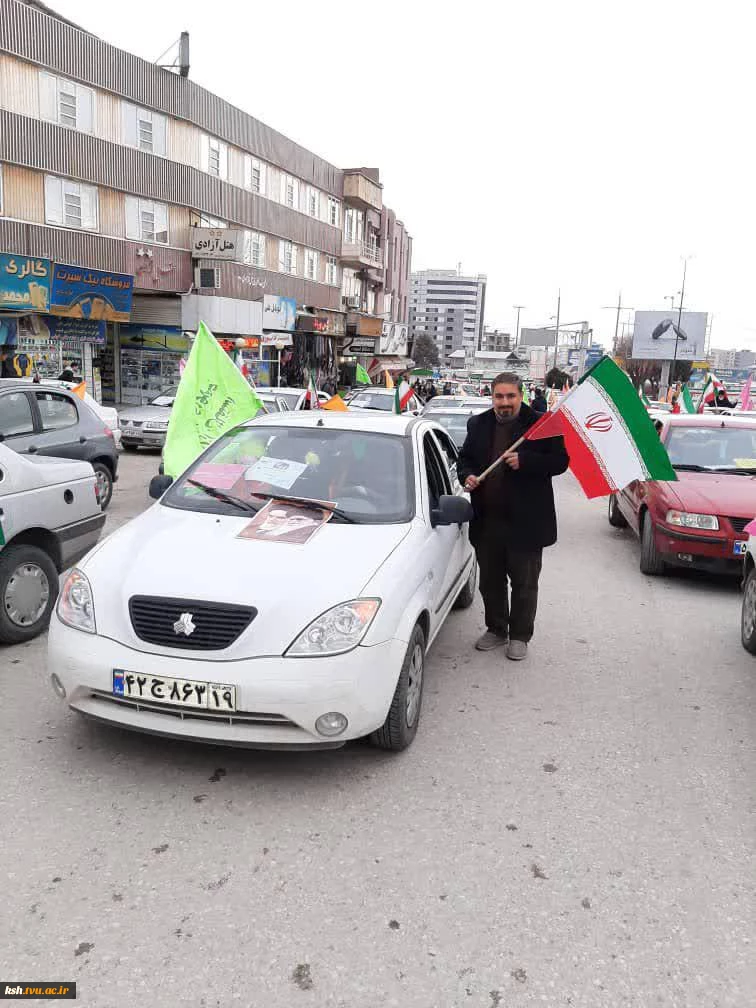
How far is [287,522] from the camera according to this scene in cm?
436

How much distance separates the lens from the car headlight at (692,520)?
7.47m

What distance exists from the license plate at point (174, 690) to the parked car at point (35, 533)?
2.04m

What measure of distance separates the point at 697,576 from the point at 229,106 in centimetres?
2750

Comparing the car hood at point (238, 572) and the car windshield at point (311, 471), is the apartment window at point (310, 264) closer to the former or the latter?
the car windshield at point (311, 471)

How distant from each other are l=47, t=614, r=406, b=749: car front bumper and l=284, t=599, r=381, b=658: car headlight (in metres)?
0.04

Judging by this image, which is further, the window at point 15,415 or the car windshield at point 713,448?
the car windshield at point 713,448

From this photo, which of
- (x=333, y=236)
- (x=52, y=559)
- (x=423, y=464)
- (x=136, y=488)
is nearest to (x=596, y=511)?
(x=136, y=488)

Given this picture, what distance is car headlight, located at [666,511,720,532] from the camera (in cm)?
747

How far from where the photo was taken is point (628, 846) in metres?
3.39

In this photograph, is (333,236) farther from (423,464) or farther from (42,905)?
(42,905)

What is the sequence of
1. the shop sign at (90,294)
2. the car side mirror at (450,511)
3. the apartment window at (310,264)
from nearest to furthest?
the car side mirror at (450,511) → the shop sign at (90,294) → the apartment window at (310,264)

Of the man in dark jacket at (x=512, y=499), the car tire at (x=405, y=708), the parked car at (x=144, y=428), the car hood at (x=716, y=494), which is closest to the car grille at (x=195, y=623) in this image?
the car tire at (x=405, y=708)

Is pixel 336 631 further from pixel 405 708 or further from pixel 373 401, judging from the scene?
pixel 373 401

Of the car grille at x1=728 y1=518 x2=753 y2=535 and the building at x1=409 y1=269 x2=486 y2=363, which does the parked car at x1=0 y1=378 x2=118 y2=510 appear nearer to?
the car grille at x1=728 y1=518 x2=753 y2=535
